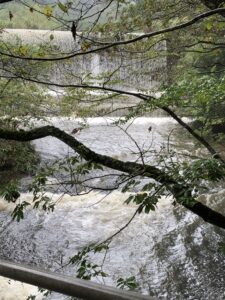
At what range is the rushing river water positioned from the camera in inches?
202

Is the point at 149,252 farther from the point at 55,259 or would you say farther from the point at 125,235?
the point at 55,259

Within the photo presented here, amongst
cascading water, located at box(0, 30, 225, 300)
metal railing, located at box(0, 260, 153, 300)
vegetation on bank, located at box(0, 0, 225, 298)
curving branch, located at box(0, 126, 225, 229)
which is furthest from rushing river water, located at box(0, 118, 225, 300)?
metal railing, located at box(0, 260, 153, 300)

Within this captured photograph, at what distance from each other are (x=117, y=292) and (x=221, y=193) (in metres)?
7.04

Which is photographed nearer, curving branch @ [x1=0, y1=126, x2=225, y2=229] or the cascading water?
curving branch @ [x1=0, y1=126, x2=225, y2=229]

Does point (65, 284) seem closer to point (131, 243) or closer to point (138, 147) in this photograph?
point (138, 147)

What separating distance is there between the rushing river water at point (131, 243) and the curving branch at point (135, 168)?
4.88 feet

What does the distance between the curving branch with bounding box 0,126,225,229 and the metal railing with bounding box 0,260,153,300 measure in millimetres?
1316

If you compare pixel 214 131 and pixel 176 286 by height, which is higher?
pixel 214 131

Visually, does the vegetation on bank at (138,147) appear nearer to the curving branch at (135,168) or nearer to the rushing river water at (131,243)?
the curving branch at (135,168)

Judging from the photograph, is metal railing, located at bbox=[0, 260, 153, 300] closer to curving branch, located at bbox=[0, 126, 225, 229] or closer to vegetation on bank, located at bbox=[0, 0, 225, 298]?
vegetation on bank, located at bbox=[0, 0, 225, 298]

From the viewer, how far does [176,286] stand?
5109 millimetres

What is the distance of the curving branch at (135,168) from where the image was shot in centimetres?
246

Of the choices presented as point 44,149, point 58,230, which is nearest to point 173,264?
point 58,230

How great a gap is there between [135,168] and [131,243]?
12.0ft
